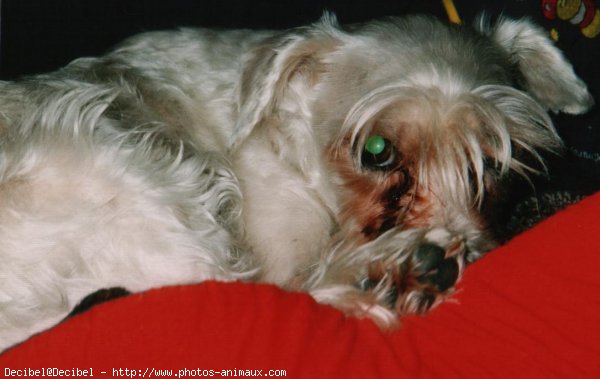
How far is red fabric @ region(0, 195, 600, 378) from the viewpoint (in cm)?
191

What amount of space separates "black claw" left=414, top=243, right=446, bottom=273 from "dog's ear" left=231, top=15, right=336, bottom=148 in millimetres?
881

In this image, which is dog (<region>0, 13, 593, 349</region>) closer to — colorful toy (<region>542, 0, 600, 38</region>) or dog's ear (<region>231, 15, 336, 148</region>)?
dog's ear (<region>231, 15, 336, 148</region>)

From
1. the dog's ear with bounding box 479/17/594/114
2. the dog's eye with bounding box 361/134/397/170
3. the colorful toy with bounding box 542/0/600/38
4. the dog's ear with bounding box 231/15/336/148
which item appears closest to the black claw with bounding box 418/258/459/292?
the dog's eye with bounding box 361/134/397/170

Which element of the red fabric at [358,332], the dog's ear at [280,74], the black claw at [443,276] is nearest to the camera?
the red fabric at [358,332]

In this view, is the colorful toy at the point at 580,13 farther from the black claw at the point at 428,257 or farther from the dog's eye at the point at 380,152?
the black claw at the point at 428,257

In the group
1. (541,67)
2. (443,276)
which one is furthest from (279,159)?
(541,67)

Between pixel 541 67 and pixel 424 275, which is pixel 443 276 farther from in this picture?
pixel 541 67

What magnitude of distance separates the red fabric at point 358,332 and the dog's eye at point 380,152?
1.94 ft

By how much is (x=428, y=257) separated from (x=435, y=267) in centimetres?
4

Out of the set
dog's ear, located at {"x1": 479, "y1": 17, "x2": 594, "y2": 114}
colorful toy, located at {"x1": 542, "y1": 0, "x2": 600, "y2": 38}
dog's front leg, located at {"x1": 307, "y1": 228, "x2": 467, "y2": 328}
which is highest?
colorful toy, located at {"x1": 542, "y1": 0, "x2": 600, "y2": 38}

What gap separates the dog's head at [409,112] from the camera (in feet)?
8.50

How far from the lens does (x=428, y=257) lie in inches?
94.1

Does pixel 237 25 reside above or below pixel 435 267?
above

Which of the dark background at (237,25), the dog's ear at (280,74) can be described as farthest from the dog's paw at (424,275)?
the dark background at (237,25)
